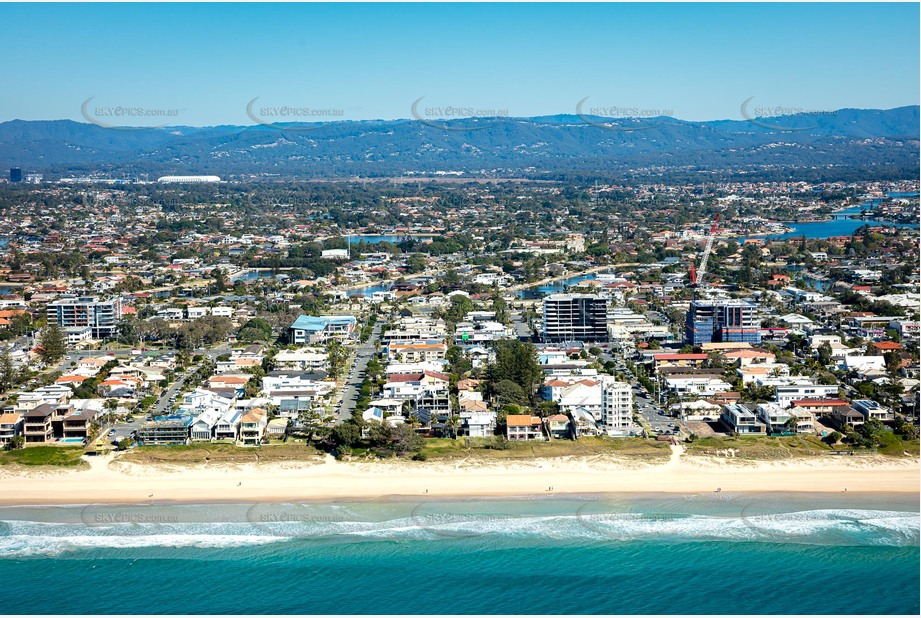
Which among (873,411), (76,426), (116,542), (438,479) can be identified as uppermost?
(873,411)

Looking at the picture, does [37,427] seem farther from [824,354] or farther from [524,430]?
[824,354]

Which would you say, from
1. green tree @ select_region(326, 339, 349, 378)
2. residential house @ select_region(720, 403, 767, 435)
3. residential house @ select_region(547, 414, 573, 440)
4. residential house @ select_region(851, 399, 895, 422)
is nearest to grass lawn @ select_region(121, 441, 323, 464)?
residential house @ select_region(547, 414, 573, 440)

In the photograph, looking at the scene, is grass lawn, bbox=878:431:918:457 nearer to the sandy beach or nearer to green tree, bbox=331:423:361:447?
the sandy beach

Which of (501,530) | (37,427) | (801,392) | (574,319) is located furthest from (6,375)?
(801,392)

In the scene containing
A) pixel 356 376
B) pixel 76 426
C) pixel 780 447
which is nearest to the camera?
pixel 780 447

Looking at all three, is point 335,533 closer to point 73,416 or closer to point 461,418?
point 461,418

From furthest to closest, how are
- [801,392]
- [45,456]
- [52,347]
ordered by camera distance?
1. [52,347]
2. [801,392]
3. [45,456]
